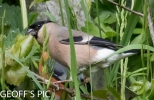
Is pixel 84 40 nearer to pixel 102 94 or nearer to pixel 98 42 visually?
pixel 98 42

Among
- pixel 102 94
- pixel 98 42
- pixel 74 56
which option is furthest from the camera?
pixel 98 42

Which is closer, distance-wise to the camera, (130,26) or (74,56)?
(74,56)

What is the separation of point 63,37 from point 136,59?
1.50 ft

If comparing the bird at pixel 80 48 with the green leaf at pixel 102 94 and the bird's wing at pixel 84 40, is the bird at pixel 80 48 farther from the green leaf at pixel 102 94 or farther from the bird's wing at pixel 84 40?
the green leaf at pixel 102 94

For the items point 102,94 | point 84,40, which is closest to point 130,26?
point 102,94

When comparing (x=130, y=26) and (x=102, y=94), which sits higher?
(x=130, y=26)

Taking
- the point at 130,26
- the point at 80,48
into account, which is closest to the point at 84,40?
the point at 80,48

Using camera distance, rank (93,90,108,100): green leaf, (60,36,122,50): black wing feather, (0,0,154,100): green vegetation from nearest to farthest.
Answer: (0,0,154,100): green vegetation, (93,90,108,100): green leaf, (60,36,122,50): black wing feather

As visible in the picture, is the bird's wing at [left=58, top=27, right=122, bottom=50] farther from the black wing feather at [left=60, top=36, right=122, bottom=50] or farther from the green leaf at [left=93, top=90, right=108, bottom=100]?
the green leaf at [left=93, top=90, right=108, bottom=100]

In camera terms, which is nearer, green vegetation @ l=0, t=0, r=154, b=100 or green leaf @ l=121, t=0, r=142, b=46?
green vegetation @ l=0, t=0, r=154, b=100

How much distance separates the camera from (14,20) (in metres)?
1.51

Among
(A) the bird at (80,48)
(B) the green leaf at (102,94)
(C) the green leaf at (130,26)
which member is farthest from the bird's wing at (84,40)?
(B) the green leaf at (102,94)

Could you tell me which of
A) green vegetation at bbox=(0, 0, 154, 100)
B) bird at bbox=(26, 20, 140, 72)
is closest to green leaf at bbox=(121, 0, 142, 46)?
green vegetation at bbox=(0, 0, 154, 100)

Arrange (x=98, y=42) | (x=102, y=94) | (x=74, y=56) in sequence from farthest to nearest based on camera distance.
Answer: (x=98, y=42) < (x=102, y=94) < (x=74, y=56)
